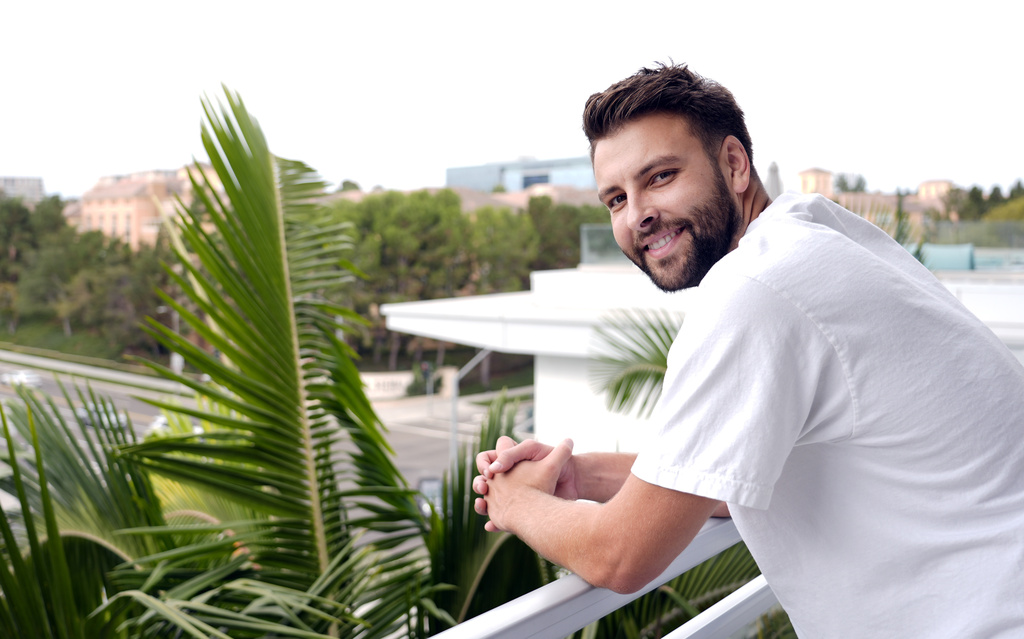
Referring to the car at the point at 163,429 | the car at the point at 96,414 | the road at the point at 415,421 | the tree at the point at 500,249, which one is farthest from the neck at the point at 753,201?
the tree at the point at 500,249

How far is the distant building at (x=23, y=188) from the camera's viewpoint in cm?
3953

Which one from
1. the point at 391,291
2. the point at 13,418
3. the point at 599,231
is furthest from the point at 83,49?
the point at 13,418

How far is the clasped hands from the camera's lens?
1.07m

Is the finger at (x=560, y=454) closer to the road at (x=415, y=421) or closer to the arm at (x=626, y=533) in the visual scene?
the arm at (x=626, y=533)

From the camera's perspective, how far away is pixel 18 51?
4953cm

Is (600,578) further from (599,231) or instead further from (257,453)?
(599,231)

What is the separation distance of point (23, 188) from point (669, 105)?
155ft

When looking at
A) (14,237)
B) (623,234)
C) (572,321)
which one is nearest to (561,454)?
(623,234)

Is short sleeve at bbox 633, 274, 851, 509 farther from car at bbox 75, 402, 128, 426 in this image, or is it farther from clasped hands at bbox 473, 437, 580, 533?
car at bbox 75, 402, 128, 426

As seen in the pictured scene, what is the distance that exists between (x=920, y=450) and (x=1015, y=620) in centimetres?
18

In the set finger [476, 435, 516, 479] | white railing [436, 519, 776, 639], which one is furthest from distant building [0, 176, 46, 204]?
white railing [436, 519, 776, 639]

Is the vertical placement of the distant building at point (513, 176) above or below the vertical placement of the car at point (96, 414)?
above

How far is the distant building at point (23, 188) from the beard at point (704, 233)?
45.4 m

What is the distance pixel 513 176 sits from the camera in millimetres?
57438
